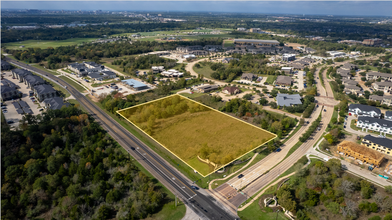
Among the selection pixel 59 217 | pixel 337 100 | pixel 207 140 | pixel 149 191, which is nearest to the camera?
pixel 207 140

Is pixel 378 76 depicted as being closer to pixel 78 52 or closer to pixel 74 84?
pixel 74 84

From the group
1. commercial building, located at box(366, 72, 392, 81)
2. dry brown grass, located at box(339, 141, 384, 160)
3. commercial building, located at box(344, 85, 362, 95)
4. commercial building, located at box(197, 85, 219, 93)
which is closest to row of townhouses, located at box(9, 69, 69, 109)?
commercial building, located at box(197, 85, 219, 93)

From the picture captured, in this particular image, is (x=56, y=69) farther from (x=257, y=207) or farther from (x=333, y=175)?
(x=333, y=175)

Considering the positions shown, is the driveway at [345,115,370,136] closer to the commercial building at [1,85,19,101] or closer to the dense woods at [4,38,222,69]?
the commercial building at [1,85,19,101]

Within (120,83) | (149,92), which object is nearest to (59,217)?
(149,92)

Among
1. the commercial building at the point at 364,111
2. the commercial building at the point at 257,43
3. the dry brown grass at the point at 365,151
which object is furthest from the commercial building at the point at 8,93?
the commercial building at the point at 257,43

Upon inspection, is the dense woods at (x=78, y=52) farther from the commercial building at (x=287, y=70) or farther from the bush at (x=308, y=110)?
the bush at (x=308, y=110)
